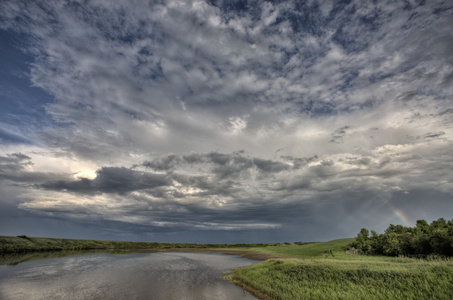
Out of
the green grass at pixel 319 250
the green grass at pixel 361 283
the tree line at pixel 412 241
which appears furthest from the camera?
the green grass at pixel 319 250

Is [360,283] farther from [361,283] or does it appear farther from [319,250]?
[319,250]

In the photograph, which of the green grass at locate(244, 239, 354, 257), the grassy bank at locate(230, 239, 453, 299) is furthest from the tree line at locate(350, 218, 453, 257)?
the grassy bank at locate(230, 239, 453, 299)

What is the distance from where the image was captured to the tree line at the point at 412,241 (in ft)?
141

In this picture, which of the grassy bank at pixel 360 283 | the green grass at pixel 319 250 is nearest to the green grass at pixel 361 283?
the grassy bank at pixel 360 283

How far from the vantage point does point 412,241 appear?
50125 mm

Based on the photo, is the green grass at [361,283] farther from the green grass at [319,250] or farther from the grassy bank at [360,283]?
the green grass at [319,250]

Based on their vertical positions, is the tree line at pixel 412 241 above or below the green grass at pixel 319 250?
above

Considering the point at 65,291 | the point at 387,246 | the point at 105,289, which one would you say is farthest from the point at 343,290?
the point at 387,246

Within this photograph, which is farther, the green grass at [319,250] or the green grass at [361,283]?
A: the green grass at [319,250]

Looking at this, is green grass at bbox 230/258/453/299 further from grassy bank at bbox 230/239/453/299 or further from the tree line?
the tree line

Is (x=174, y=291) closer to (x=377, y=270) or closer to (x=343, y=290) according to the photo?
(x=343, y=290)

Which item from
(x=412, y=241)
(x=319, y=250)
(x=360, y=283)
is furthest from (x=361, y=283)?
(x=319, y=250)

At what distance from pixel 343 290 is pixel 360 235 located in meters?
54.6

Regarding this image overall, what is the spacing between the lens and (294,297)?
25.5 metres
